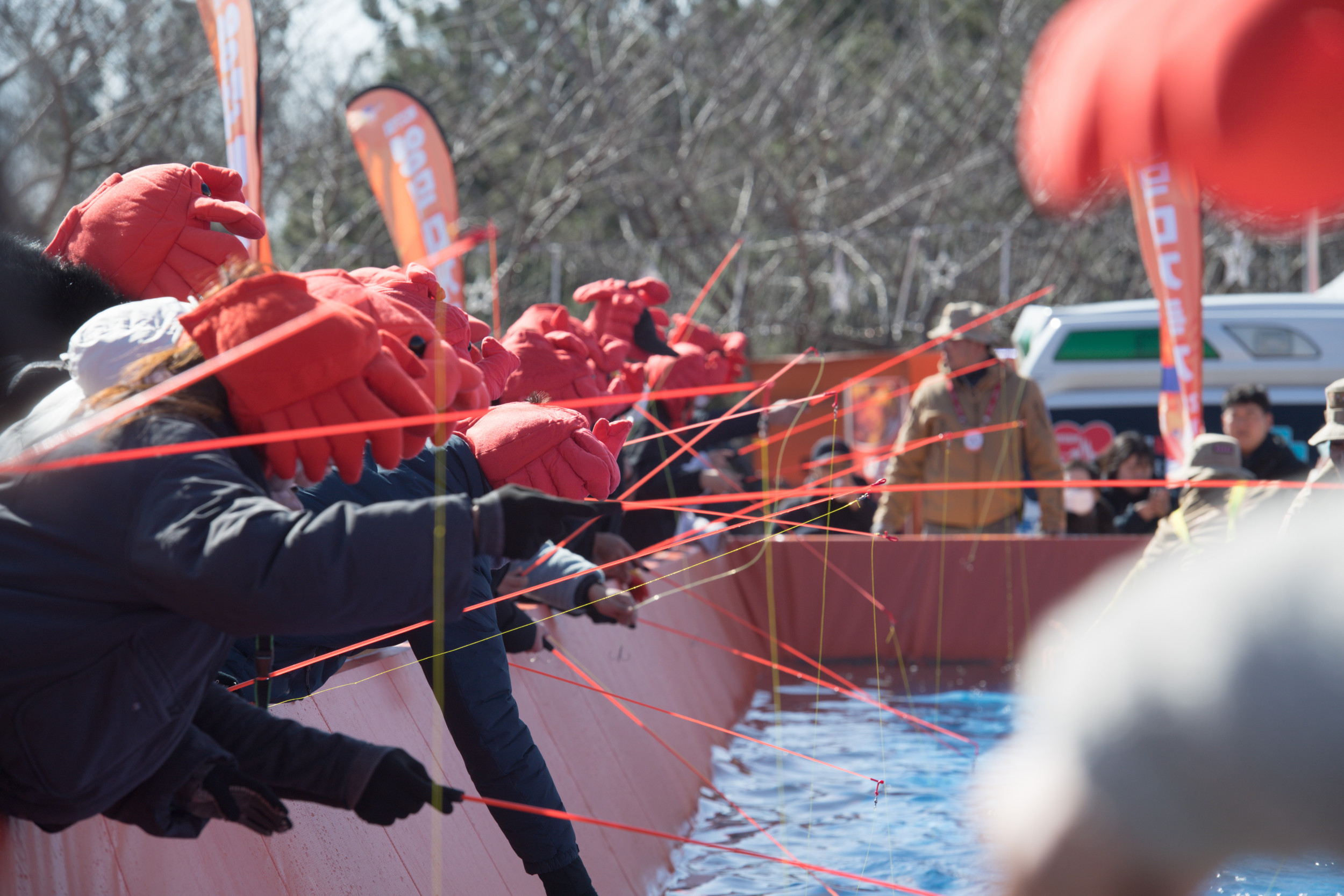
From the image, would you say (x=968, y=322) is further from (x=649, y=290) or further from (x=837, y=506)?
(x=837, y=506)

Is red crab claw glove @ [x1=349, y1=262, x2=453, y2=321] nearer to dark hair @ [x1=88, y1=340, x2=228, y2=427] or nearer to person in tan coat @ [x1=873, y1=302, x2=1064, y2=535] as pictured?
dark hair @ [x1=88, y1=340, x2=228, y2=427]

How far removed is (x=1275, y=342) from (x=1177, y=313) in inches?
209

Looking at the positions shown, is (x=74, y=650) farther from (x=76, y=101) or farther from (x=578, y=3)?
(x=578, y=3)

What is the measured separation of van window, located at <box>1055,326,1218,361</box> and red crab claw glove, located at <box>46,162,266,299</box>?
37.9 ft

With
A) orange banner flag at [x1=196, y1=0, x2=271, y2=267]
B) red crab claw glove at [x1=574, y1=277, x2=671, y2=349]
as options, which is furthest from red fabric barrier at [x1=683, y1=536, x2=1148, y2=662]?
orange banner flag at [x1=196, y1=0, x2=271, y2=267]

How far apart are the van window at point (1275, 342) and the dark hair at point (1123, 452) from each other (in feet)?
15.3

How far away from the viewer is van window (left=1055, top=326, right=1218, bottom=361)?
13.4m

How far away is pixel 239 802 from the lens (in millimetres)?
1937

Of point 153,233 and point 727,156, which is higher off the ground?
point 727,156

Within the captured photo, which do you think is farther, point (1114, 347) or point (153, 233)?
point (1114, 347)

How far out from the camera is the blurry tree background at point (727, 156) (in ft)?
60.0

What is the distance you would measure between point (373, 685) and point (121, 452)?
5.66 ft

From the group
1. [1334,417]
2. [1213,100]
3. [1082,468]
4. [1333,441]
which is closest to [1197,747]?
[1213,100]

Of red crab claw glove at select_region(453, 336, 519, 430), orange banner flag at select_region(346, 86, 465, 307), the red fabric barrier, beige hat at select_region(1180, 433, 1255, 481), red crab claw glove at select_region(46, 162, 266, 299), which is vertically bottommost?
the red fabric barrier
